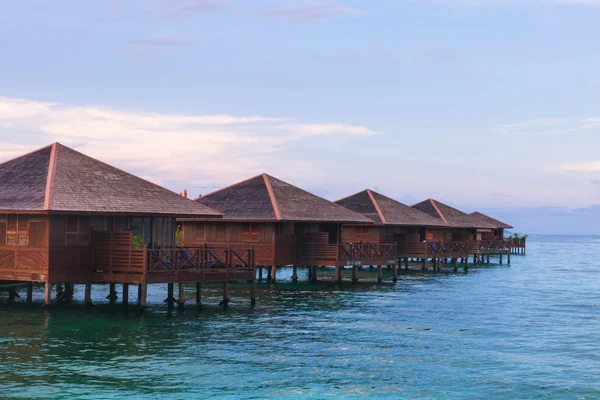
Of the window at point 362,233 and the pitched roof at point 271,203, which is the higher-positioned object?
the pitched roof at point 271,203

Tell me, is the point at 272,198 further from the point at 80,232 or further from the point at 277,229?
the point at 80,232

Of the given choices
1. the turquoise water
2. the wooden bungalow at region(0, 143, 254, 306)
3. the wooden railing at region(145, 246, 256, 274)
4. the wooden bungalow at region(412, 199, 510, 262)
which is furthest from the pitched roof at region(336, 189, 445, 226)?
the wooden bungalow at region(0, 143, 254, 306)

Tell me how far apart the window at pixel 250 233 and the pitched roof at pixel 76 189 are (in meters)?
11.8

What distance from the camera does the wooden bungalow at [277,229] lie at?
49.8 metres

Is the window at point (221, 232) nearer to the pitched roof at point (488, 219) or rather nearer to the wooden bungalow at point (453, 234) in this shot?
the wooden bungalow at point (453, 234)

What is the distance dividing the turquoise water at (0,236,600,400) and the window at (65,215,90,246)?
284 cm

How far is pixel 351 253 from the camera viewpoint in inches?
2013

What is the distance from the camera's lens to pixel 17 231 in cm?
3378

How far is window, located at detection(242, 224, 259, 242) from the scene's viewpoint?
50.2 metres

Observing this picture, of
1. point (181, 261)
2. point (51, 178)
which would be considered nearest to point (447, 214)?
point (181, 261)

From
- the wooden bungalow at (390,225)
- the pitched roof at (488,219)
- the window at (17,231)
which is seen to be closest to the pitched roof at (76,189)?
the window at (17,231)

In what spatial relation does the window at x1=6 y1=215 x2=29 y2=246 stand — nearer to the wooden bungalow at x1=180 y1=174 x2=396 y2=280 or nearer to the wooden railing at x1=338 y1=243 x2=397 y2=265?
the wooden bungalow at x1=180 y1=174 x2=396 y2=280

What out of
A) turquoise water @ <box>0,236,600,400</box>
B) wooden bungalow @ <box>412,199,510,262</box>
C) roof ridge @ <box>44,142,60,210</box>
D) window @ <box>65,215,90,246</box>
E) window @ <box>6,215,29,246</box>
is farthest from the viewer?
wooden bungalow @ <box>412,199,510,262</box>

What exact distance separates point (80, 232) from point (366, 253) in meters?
22.5
